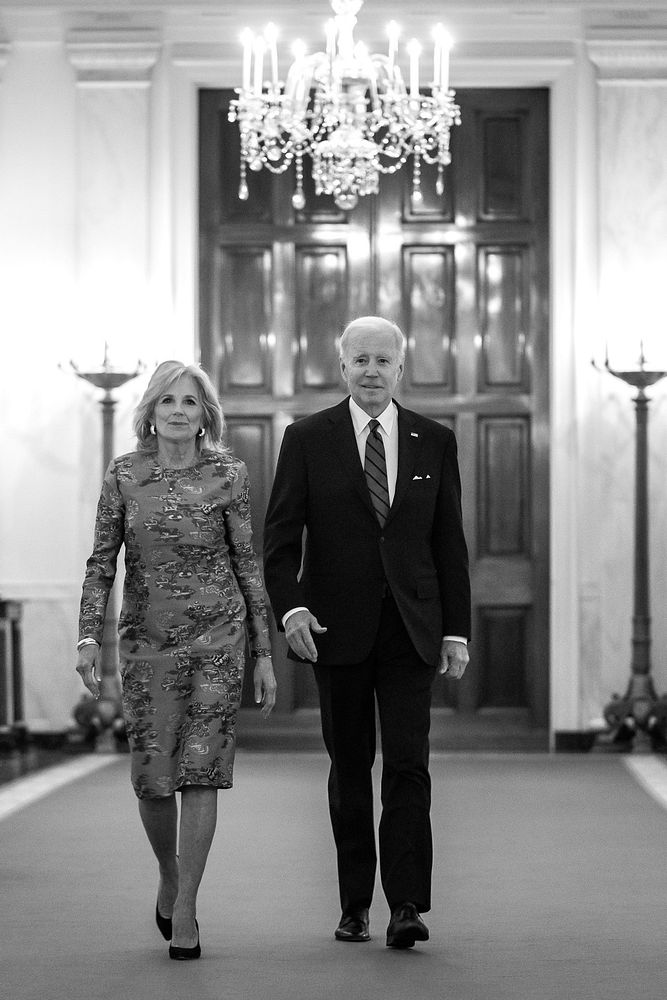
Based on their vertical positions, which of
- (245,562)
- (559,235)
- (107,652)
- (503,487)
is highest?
(559,235)

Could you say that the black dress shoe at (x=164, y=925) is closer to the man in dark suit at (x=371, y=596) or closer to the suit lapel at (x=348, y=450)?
the man in dark suit at (x=371, y=596)

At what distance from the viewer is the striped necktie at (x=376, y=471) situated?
158 inches

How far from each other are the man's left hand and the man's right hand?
33 centimetres

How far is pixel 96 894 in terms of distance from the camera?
4691 millimetres

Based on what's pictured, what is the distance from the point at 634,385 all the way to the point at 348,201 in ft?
6.35

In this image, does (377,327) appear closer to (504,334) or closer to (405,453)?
(405,453)

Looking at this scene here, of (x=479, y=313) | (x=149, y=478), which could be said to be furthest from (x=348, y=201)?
(x=149, y=478)

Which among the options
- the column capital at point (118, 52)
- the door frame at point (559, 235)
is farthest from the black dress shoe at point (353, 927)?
the column capital at point (118, 52)

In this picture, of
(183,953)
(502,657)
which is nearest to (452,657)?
(183,953)

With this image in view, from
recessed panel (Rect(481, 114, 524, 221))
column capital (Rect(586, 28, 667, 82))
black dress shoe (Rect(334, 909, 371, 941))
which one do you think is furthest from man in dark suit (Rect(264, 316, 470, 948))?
column capital (Rect(586, 28, 667, 82))

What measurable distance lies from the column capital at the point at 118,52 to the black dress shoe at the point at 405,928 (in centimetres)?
610

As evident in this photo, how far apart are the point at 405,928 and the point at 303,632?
0.78 meters

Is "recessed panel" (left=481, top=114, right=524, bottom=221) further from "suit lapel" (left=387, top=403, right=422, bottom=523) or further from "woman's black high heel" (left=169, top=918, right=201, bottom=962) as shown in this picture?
"woman's black high heel" (left=169, top=918, right=201, bottom=962)

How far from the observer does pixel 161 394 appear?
392 centimetres
